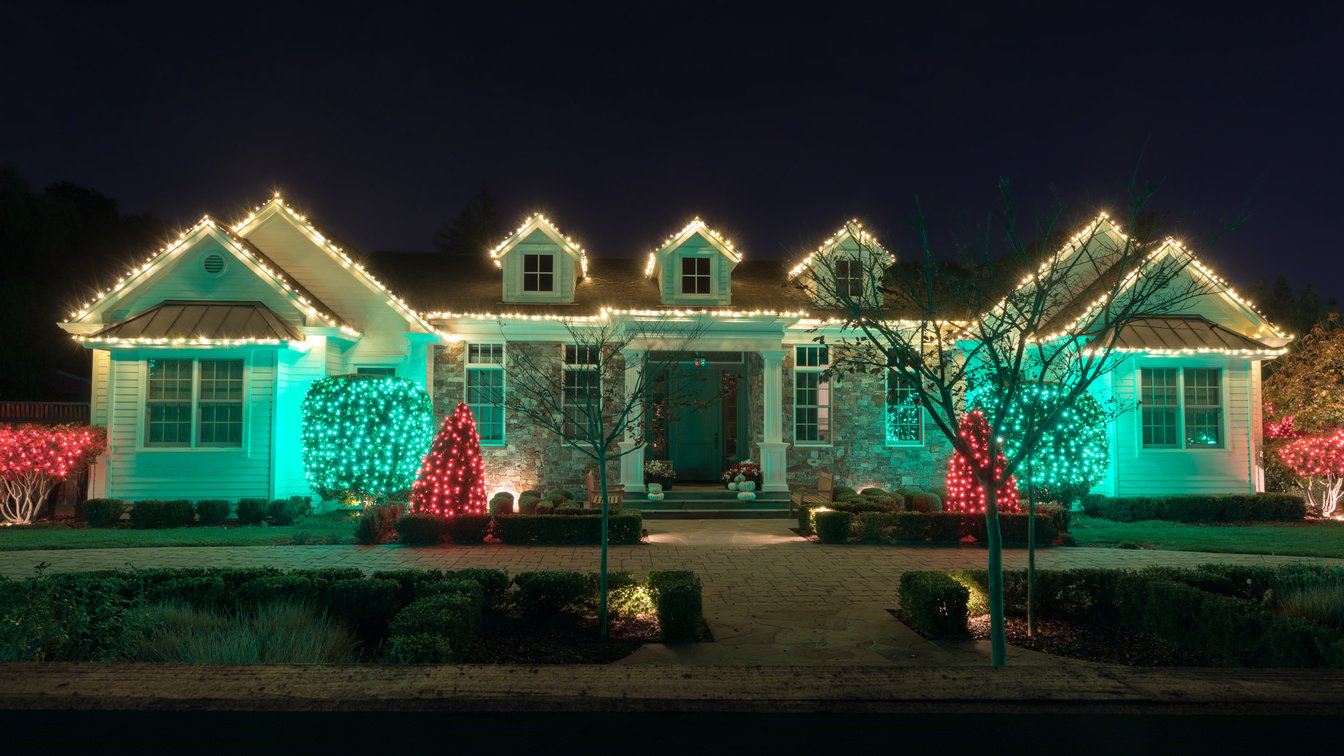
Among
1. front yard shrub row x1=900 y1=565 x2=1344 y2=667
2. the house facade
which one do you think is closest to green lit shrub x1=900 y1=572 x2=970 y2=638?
front yard shrub row x1=900 y1=565 x2=1344 y2=667

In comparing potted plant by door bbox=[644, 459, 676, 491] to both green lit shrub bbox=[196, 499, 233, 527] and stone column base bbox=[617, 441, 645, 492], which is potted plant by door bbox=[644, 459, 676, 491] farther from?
green lit shrub bbox=[196, 499, 233, 527]

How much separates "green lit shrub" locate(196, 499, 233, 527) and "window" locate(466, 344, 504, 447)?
523 centimetres

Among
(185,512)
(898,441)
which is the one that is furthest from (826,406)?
(185,512)

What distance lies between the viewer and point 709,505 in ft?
55.1

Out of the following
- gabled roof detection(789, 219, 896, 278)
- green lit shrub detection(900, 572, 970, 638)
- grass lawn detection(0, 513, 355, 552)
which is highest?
gabled roof detection(789, 219, 896, 278)

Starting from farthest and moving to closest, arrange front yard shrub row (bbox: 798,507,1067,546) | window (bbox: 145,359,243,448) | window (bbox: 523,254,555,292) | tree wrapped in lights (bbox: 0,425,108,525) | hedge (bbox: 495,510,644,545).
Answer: window (bbox: 523,254,555,292) → window (bbox: 145,359,243,448) → tree wrapped in lights (bbox: 0,425,108,525) → front yard shrub row (bbox: 798,507,1067,546) → hedge (bbox: 495,510,644,545)

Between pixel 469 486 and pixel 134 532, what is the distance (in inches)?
244

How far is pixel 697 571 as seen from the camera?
10727mm

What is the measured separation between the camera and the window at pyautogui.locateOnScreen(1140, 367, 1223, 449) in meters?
17.6

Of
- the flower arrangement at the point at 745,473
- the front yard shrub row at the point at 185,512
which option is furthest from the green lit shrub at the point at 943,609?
the front yard shrub row at the point at 185,512

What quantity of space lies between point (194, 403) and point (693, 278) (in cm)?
1074

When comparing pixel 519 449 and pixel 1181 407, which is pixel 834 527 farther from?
pixel 1181 407

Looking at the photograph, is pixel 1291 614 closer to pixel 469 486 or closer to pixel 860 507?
pixel 860 507

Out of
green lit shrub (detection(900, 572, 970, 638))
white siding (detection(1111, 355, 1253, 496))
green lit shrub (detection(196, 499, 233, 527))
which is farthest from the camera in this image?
white siding (detection(1111, 355, 1253, 496))
